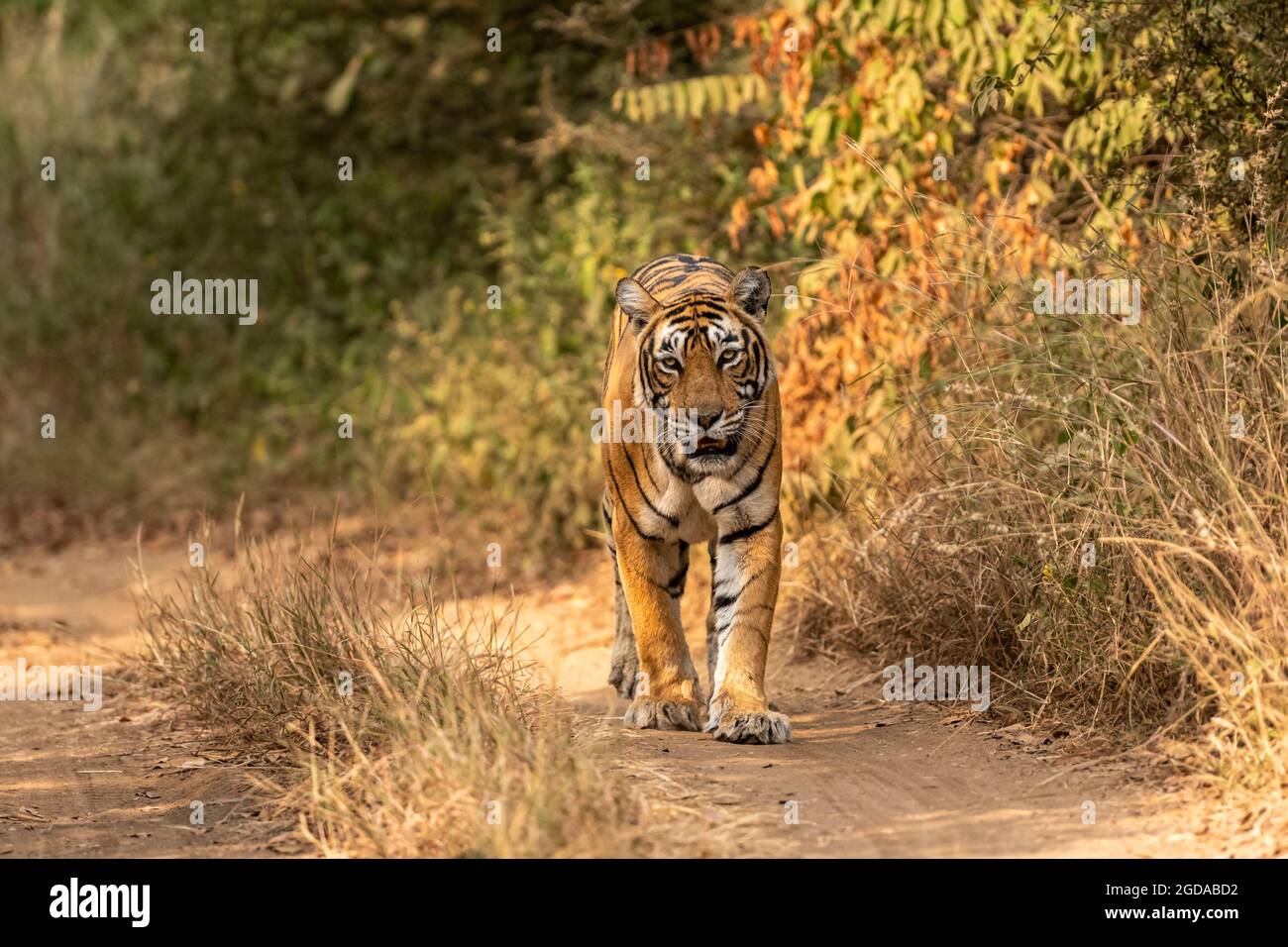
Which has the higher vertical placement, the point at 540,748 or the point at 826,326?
the point at 826,326

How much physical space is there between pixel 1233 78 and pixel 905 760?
3039mm

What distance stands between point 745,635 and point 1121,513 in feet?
4.61

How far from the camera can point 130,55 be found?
51.8 ft

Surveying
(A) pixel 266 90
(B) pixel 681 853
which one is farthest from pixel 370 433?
(B) pixel 681 853

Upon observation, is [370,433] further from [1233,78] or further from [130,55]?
[1233,78]

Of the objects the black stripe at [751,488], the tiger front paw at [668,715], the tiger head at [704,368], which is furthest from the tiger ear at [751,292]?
the tiger front paw at [668,715]

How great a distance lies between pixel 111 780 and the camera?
608cm

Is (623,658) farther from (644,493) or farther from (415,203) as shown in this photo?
(415,203)

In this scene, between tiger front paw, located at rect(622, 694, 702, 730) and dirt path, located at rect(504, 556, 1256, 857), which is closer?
dirt path, located at rect(504, 556, 1256, 857)

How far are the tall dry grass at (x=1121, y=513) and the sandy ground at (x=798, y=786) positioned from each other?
274 mm

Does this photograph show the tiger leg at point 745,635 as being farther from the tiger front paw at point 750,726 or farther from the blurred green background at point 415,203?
the blurred green background at point 415,203

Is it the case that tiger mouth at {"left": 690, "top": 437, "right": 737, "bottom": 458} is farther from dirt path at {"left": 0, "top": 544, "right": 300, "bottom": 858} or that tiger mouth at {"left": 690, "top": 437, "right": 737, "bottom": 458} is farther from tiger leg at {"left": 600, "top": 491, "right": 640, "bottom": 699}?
dirt path at {"left": 0, "top": 544, "right": 300, "bottom": 858}

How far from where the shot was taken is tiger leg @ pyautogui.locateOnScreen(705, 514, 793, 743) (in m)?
6.02

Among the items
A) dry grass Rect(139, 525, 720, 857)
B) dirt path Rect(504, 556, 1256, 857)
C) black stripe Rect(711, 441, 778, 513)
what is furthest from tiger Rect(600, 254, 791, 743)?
dry grass Rect(139, 525, 720, 857)
